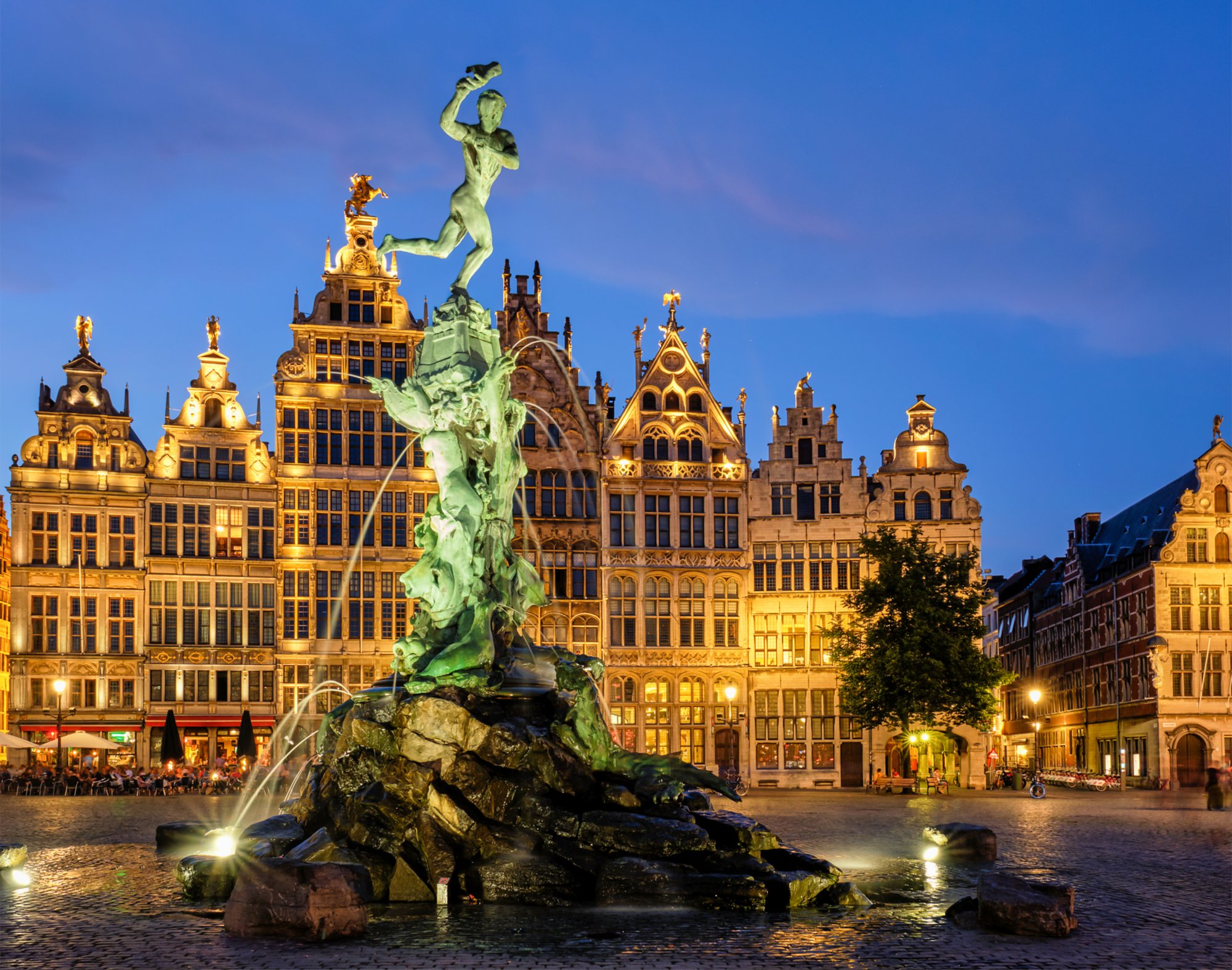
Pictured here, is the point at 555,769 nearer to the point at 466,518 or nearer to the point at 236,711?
the point at 466,518

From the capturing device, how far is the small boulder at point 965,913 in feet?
54.4

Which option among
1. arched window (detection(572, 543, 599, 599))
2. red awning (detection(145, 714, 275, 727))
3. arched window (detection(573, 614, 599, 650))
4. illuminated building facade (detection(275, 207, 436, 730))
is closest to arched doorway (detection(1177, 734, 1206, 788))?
arched window (detection(573, 614, 599, 650))

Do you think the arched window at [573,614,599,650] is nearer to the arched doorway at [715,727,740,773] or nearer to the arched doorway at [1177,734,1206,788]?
the arched doorway at [715,727,740,773]

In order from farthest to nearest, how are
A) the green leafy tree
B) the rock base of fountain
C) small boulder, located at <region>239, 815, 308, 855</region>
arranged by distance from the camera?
the green leafy tree < small boulder, located at <region>239, 815, 308, 855</region> < the rock base of fountain

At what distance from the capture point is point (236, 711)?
5756 centimetres

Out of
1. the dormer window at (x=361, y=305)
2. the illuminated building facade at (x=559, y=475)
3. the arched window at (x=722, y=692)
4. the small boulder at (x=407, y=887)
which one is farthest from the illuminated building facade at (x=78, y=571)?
the small boulder at (x=407, y=887)

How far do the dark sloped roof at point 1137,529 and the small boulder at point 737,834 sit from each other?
1839 inches

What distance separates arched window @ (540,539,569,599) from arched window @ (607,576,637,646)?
1.82 metres

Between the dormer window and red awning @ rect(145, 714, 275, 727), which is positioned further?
the dormer window

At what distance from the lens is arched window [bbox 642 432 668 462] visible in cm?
6081

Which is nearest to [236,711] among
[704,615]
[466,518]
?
[704,615]

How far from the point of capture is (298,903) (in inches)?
616

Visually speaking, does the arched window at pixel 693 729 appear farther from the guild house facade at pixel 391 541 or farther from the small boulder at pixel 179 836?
the small boulder at pixel 179 836

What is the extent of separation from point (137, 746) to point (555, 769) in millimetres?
40882
